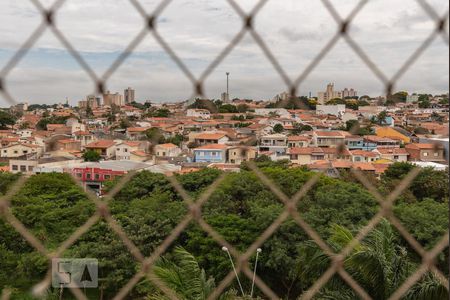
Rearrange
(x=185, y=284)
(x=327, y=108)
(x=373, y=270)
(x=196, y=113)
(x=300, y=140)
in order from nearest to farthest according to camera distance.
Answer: (x=196, y=113)
(x=327, y=108)
(x=373, y=270)
(x=185, y=284)
(x=300, y=140)

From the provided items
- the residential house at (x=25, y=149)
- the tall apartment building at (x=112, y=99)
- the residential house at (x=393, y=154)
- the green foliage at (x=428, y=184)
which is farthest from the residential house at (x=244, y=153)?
the green foliage at (x=428, y=184)

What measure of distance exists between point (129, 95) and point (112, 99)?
0.18ft

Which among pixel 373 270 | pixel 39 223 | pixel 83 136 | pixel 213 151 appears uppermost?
pixel 83 136

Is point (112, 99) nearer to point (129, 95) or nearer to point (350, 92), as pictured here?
point (129, 95)

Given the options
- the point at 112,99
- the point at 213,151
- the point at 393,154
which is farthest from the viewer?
the point at 393,154

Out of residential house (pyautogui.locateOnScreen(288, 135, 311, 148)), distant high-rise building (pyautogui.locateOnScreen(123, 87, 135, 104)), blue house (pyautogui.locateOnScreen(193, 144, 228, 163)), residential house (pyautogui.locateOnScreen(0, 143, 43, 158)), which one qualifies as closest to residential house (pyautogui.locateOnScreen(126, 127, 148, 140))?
distant high-rise building (pyautogui.locateOnScreen(123, 87, 135, 104))

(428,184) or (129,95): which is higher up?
(129,95)

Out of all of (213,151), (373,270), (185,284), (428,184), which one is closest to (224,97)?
(373,270)

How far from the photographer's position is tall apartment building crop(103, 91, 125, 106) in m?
0.54

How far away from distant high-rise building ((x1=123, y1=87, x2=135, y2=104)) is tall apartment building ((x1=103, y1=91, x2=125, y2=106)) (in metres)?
0.02

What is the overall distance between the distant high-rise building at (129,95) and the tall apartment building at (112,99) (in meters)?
0.02

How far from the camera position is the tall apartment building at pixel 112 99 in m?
0.54

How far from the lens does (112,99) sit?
56 cm

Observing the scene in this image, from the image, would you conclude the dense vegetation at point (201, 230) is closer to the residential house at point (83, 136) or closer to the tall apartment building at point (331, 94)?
the tall apartment building at point (331, 94)
